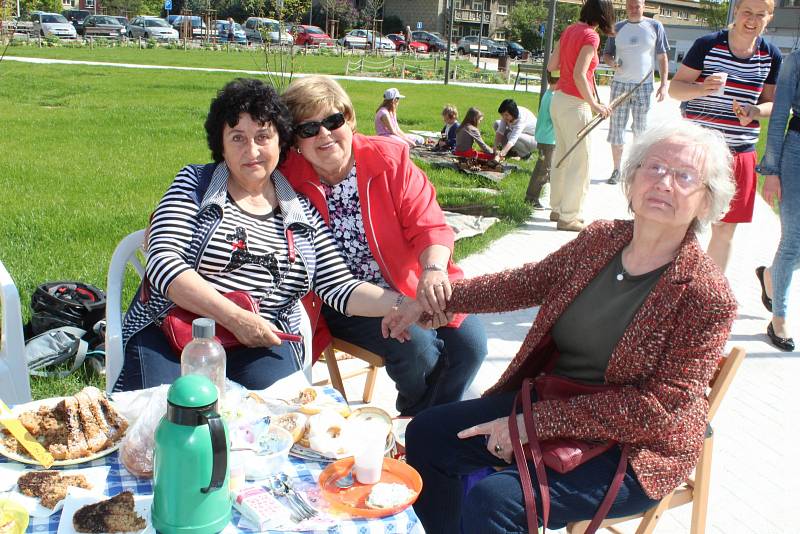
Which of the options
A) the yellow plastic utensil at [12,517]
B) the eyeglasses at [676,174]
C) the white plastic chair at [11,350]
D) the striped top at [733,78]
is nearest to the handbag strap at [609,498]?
the eyeglasses at [676,174]

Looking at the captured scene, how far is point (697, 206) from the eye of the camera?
2.36 metres

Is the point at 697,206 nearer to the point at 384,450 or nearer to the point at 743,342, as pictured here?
the point at 384,450

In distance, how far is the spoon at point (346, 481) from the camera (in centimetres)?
186

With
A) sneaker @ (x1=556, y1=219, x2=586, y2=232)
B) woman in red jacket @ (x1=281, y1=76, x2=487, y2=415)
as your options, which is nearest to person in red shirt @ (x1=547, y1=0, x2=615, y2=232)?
sneaker @ (x1=556, y1=219, x2=586, y2=232)

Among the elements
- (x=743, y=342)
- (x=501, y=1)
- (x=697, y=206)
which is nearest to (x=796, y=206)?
(x=743, y=342)

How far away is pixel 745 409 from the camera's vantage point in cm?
414

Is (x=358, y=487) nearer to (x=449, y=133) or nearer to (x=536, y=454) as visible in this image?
(x=536, y=454)

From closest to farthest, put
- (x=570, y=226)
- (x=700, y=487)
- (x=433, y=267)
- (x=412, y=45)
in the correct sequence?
(x=700, y=487) < (x=433, y=267) < (x=570, y=226) < (x=412, y=45)

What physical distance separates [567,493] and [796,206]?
3283mm

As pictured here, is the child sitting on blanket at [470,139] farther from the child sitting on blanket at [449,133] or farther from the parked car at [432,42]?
the parked car at [432,42]

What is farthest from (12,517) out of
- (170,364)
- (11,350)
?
(11,350)

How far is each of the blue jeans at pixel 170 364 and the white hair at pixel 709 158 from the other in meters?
1.45

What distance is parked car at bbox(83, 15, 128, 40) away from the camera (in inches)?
A: 1478

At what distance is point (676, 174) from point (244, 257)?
1566 mm
